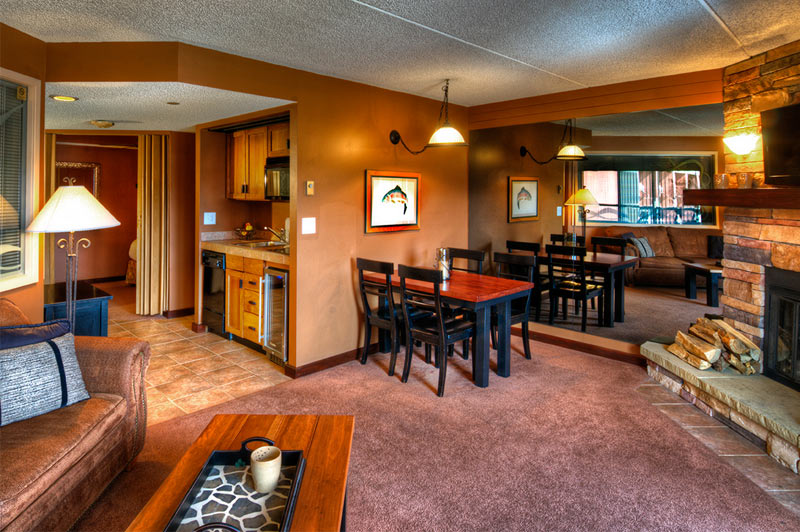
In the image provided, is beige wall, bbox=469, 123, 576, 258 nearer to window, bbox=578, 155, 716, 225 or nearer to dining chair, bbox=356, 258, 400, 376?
window, bbox=578, 155, 716, 225

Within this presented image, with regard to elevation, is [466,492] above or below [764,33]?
below

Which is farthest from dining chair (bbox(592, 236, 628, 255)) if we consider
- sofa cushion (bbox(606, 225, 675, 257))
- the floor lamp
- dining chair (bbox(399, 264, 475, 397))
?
the floor lamp

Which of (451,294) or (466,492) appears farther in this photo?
(451,294)

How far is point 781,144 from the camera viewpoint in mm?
2916

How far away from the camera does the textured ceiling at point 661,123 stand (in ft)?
17.3

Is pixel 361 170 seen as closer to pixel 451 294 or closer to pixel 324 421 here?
pixel 451 294

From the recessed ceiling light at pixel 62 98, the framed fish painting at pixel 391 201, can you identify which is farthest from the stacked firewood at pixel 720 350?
the recessed ceiling light at pixel 62 98

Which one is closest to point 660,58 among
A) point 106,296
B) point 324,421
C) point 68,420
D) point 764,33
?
point 764,33

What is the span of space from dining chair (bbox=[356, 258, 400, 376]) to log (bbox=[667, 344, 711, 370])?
2117 millimetres

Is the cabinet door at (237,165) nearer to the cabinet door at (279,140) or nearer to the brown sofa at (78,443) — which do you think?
the cabinet door at (279,140)

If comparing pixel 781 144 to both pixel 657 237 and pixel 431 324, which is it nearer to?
pixel 431 324

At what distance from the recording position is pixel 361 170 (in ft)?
13.6

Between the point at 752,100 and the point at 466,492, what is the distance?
325 cm

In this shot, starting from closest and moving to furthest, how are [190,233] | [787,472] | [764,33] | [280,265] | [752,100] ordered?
[787,472] < [764,33] < [752,100] < [280,265] < [190,233]
